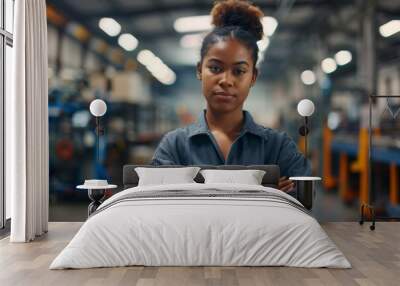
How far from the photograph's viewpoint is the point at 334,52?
6.69 m

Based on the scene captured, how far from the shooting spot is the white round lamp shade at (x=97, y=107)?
649 cm

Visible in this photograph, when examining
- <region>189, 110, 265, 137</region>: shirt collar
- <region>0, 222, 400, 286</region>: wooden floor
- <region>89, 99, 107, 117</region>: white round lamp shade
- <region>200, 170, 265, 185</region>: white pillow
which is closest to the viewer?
<region>0, 222, 400, 286</region>: wooden floor

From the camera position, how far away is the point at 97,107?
649 centimetres

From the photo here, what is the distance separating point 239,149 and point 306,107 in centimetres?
88

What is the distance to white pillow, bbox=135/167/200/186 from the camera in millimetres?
6000

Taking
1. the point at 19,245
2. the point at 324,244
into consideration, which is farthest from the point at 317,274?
the point at 19,245

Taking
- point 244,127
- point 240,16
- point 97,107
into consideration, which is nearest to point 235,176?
point 244,127

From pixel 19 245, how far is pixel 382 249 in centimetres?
323

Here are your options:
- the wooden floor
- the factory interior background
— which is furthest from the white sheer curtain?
the factory interior background

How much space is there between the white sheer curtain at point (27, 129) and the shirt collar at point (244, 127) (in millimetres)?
1696

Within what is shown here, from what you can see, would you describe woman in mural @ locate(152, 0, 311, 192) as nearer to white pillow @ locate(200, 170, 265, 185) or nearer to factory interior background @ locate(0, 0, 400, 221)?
factory interior background @ locate(0, 0, 400, 221)

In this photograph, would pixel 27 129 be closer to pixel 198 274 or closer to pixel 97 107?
pixel 97 107

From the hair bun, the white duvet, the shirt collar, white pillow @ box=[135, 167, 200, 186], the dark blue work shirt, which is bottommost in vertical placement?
the white duvet

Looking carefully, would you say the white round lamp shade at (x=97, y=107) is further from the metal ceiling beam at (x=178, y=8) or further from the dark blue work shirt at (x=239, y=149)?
the metal ceiling beam at (x=178, y=8)
